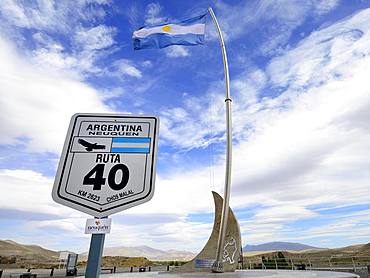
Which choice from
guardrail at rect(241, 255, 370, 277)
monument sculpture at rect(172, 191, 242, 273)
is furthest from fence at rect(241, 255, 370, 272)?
monument sculpture at rect(172, 191, 242, 273)

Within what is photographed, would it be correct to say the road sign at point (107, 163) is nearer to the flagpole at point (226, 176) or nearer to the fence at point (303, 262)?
the flagpole at point (226, 176)

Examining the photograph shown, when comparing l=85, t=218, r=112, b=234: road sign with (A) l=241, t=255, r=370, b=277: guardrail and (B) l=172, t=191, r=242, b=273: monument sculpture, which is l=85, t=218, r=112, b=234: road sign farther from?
(A) l=241, t=255, r=370, b=277: guardrail

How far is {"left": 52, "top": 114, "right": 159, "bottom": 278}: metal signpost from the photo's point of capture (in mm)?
1826

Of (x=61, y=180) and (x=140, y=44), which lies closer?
(x=61, y=180)

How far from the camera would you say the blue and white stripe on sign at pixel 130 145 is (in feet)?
6.70

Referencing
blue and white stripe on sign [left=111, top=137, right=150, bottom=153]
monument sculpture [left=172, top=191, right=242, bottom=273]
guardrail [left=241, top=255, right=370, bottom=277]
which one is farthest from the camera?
guardrail [left=241, top=255, right=370, bottom=277]

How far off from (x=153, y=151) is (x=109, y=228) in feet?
2.07

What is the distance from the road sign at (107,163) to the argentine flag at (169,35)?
8833mm

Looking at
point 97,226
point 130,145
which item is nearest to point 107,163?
point 130,145

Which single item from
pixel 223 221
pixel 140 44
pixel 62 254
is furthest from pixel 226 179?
pixel 62 254

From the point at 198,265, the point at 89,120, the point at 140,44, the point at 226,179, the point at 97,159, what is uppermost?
the point at 140,44

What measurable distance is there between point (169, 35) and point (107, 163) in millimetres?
9316

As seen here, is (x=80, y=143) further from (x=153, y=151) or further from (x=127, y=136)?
(x=153, y=151)

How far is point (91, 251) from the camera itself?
177 cm
